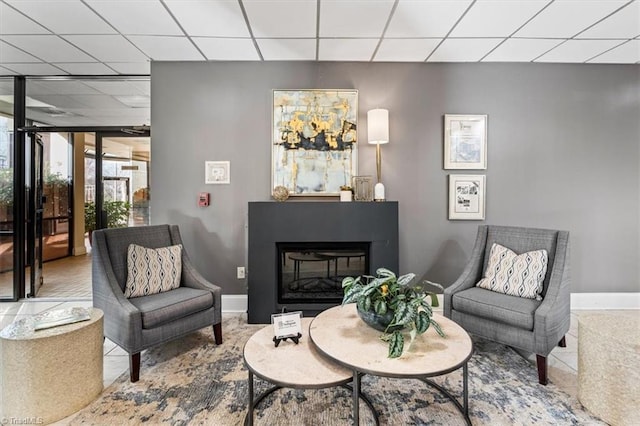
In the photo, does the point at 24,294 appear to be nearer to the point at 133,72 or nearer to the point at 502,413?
the point at 133,72

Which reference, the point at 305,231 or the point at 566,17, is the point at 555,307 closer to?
the point at 305,231

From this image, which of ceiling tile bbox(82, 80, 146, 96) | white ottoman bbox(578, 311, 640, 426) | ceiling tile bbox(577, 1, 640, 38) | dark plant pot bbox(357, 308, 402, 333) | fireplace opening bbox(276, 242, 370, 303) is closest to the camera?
white ottoman bbox(578, 311, 640, 426)

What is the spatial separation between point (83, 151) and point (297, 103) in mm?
4818

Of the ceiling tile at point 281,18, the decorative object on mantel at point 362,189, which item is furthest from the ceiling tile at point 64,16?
the decorative object on mantel at point 362,189

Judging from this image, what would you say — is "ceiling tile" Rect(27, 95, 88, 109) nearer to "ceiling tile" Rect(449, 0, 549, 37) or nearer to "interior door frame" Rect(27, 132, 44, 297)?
"interior door frame" Rect(27, 132, 44, 297)

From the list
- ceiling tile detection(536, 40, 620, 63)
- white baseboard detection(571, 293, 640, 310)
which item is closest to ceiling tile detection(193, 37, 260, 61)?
ceiling tile detection(536, 40, 620, 63)

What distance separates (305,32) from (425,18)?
100cm

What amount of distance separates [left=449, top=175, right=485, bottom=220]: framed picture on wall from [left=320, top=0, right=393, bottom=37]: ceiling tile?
1674mm

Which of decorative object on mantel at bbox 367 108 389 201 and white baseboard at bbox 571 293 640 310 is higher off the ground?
decorative object on mantel at bbox 367 108 389 201

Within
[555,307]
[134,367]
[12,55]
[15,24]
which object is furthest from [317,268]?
[12,55]

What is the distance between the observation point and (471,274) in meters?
2.61

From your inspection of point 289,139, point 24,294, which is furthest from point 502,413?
point 24,294

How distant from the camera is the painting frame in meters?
3.19

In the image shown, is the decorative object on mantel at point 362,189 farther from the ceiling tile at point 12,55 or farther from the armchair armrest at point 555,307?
the ceiling tile at point 12,55
